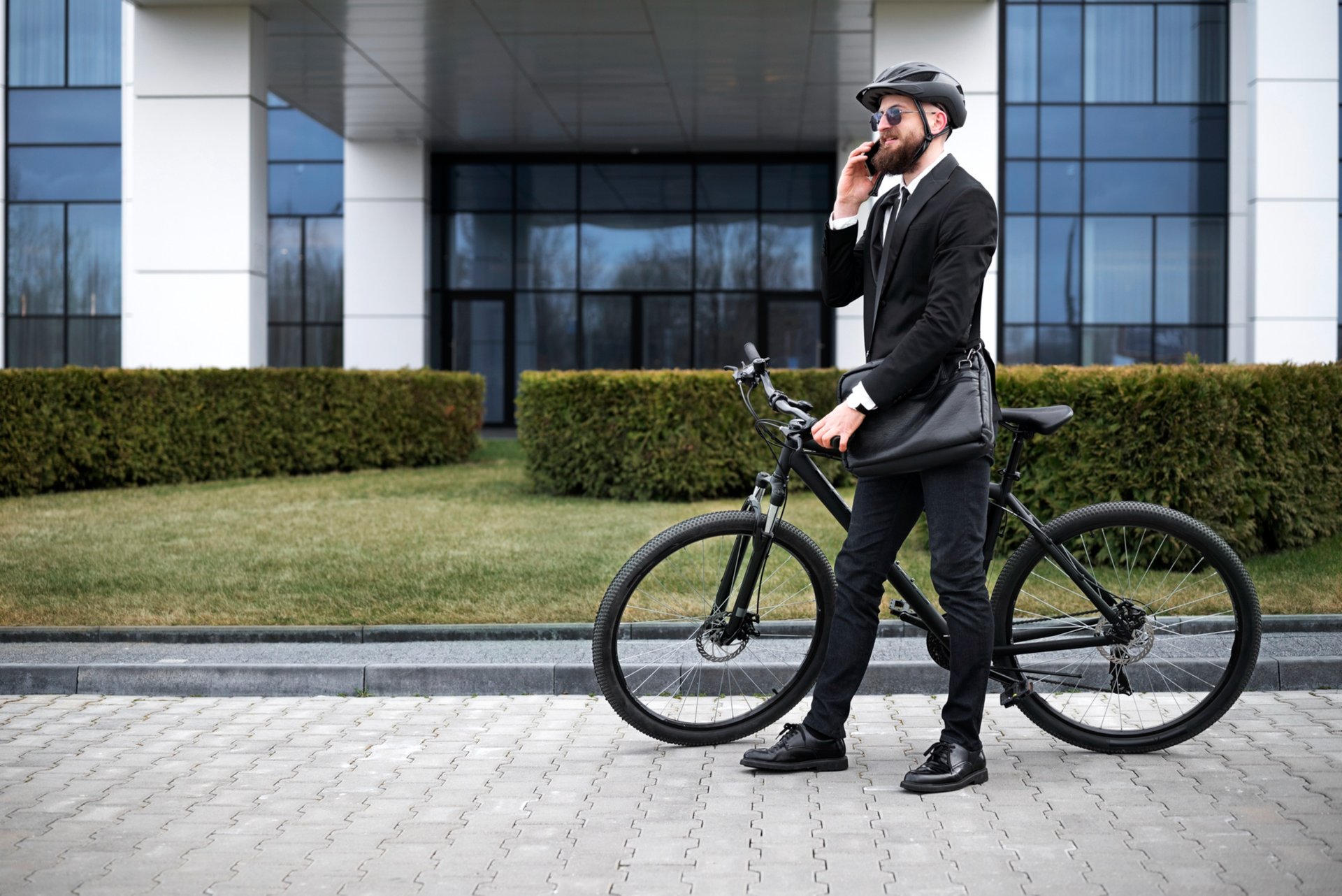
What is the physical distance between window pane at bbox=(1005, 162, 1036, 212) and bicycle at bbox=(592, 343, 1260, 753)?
761 inches

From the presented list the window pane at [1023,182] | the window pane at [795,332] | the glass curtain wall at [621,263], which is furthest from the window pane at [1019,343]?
the window pane at [795,332]

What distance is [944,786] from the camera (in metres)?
3.81

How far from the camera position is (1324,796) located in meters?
A: 3.73

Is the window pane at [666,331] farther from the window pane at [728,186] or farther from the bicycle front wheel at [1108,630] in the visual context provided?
the bicycle front wheel at [1108,630]

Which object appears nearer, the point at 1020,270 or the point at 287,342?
the point at 1020,270

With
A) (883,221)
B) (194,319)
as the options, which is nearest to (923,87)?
(883,221)

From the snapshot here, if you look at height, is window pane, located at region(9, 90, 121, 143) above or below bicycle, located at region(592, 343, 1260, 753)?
above

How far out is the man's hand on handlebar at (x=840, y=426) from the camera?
12.4 feet

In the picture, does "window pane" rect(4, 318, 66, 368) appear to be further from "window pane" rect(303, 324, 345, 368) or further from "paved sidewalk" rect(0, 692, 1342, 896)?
"paved sidewalk" rect(0, 692, 1342, 896)

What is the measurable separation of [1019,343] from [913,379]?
1991 cm

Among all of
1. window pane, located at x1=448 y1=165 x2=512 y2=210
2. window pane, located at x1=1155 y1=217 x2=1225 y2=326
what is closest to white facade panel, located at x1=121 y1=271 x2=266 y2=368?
window pane, located at x1=448 y1=165 x2=512 y2=210

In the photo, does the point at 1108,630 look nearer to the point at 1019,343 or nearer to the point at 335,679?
the point at 335,679

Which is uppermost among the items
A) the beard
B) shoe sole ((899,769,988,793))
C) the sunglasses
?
the sunglasses

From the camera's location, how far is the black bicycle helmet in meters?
3.79
